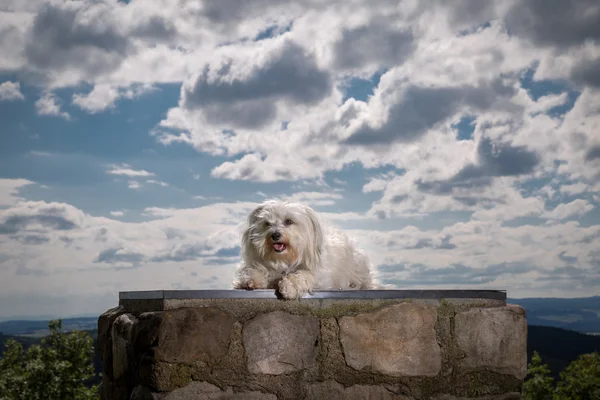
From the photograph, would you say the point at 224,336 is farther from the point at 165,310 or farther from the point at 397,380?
the point at 397,380

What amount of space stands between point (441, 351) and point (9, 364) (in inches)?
1063

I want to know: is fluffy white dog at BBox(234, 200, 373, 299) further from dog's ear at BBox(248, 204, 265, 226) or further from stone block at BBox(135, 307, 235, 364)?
stone block at BBox(135, 307, 235, 364)

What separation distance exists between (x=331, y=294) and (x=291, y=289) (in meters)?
0.24

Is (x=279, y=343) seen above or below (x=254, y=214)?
below

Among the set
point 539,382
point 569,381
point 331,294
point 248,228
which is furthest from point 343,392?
point 539,382

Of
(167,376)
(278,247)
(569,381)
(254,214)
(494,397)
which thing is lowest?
(569,381)

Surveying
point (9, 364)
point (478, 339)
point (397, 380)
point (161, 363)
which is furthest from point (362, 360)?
point (9, 364)

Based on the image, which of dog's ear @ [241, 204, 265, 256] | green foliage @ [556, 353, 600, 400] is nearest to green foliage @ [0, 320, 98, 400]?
green foliage @ [556, 353, 600, 400]

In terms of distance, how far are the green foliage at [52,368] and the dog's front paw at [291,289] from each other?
23.7 meters

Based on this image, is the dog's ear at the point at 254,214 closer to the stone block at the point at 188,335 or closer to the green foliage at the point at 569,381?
the stone block at the point at 188,335

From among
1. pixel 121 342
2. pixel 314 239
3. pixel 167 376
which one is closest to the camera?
pixel 167 376

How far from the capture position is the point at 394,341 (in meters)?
3.97

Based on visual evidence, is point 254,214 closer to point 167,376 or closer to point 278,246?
point 278,246

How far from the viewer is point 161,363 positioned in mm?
3672
